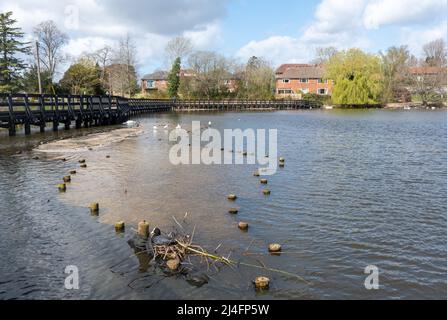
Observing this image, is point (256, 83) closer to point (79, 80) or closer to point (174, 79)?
point (174, 79)

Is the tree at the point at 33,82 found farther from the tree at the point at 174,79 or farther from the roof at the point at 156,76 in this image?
the roof at the point at 156,76

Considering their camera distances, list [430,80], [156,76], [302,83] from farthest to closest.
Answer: [156,76] < [302,83] < [430,80]

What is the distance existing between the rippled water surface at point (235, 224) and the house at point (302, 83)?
88408 millimetres

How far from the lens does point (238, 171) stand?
15.3 m

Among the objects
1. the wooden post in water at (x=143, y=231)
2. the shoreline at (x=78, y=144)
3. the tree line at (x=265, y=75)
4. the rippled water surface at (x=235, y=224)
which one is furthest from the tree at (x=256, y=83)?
the wooden post in water at (x=143, y=231)

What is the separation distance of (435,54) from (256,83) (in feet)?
153

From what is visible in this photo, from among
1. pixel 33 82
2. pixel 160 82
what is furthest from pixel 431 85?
pixel 33 82

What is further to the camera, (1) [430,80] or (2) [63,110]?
(1) [430,80]

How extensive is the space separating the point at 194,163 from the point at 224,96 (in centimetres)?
7744

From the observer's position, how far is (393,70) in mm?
92375

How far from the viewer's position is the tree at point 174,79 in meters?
86.7

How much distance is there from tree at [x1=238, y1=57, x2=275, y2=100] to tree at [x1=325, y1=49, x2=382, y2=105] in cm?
1850

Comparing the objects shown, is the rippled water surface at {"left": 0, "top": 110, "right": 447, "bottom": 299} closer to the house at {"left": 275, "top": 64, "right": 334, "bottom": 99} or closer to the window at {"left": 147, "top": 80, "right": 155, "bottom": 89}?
the house at {"left": 275, "top": 64, "right": 334, "bottom": 99}

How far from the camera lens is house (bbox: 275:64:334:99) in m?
102
